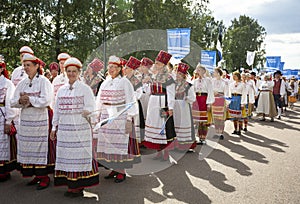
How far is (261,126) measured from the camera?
12062 millimetres

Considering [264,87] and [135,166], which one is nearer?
[135,166]

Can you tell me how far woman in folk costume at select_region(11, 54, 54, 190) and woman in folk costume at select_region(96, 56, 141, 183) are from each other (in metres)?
0.84

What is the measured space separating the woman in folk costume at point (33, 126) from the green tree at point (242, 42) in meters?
52.6

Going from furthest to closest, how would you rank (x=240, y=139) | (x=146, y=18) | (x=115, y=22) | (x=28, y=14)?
(x=146, y=18) → (x=115, y=22) → (x=28, y=14) → (x=240, y=139)

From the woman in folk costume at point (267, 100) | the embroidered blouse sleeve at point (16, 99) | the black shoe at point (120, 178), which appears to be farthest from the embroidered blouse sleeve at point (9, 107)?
the woman in folk costume at point (267, 100)

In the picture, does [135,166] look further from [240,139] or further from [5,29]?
[5,29]

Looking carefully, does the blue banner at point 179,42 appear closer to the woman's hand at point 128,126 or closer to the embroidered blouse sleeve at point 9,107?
the woman's hand at point 128,126

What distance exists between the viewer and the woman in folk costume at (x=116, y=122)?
517cm

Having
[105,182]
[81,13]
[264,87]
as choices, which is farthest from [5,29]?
[105,182]

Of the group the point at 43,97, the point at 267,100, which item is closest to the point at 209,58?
the point at 267,100

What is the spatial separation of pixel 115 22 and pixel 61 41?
14.7 ft

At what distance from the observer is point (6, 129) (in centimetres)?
511

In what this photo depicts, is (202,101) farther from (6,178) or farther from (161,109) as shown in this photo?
(6,178)

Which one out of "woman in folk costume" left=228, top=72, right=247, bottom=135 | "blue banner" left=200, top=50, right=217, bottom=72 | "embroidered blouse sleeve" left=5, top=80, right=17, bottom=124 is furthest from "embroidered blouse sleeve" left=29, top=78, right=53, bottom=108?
"blue banner" left=200, top=50, right=217, bottom=72
